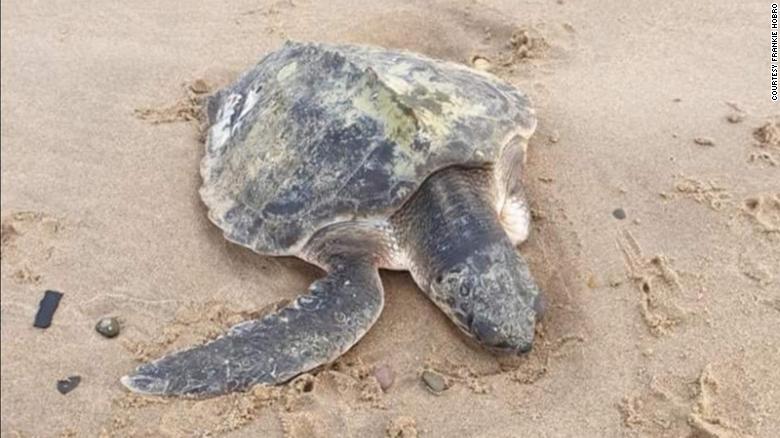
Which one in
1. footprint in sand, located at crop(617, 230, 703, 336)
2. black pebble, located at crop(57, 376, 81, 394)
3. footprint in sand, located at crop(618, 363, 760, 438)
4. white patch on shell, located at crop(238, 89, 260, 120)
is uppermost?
white patch on shell, located at crop(238, 89, 260, 120)

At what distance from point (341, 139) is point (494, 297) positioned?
82 cm

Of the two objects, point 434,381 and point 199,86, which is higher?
point 199,86

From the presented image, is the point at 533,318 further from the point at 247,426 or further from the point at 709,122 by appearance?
the point at 709,122

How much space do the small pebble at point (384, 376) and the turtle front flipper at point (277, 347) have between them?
0.12 meters

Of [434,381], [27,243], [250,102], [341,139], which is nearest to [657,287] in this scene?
[434,381]

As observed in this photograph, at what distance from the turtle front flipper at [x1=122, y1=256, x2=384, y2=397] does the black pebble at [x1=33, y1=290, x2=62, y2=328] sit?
371mm

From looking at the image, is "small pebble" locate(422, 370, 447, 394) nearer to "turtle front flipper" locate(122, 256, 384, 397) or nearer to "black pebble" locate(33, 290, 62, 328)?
"turtle front flipper" locate(122, 256, 384, 397)

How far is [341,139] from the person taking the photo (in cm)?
295

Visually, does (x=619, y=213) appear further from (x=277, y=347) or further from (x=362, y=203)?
(x=277, y=347)

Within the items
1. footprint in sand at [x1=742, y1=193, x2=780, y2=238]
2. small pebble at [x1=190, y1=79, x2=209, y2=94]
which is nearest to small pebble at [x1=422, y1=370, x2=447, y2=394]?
footprint in sand at [x1=742, y1=193, x2=780, y2=238]

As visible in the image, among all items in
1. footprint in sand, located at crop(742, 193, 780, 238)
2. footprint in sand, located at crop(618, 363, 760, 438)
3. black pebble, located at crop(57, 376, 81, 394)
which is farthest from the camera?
footprint in sand, located at crop(742, 193, 780, 238)

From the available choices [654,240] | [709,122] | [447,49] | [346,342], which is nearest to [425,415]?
[346,342]

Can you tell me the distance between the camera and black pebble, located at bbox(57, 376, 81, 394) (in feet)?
8.10

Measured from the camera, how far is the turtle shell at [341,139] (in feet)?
9.40
